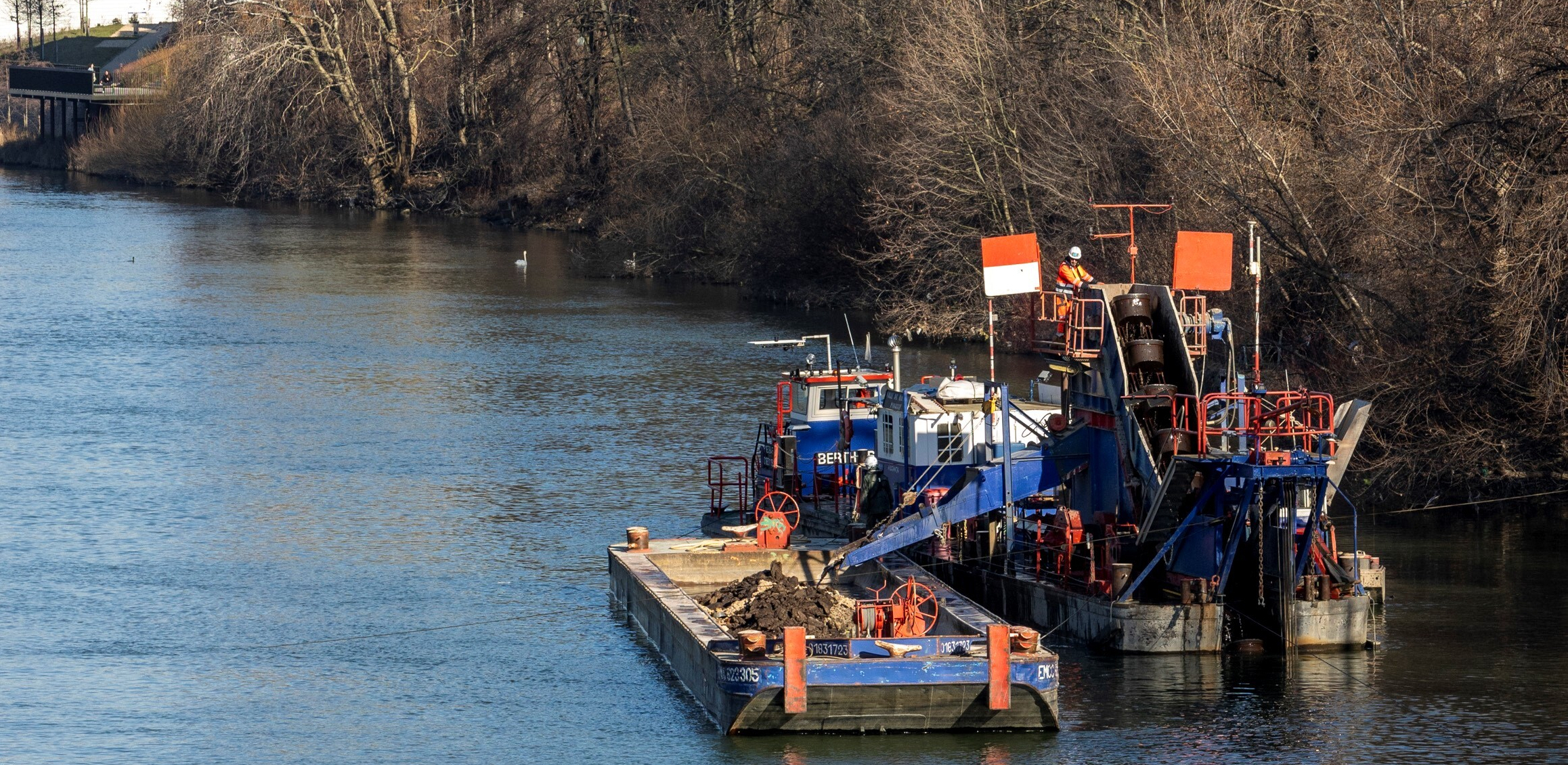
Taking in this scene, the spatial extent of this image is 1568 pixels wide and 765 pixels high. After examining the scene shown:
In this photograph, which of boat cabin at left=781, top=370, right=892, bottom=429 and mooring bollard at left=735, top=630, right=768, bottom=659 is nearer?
mooring bollard at left=735, top=630, right=768, bottom=659

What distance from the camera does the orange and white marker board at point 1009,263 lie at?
99.6ft

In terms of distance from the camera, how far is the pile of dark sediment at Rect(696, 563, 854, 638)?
2667cm

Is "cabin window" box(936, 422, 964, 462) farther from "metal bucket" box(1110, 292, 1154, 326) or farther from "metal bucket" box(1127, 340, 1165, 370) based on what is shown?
"metal bucket" box(1127, 340, 1165, 370)

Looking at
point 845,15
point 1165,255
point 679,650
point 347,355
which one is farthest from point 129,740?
point 845,15

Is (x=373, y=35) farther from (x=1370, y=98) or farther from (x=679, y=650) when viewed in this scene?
(x=679, y=650)

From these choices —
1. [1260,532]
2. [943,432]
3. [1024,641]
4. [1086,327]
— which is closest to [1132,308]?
[1086,327]

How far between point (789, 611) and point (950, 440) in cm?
715

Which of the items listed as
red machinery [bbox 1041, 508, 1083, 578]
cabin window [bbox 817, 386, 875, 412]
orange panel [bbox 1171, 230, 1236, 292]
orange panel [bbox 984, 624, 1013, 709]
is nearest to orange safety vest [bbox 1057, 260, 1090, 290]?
orange panel [bbox 1171, 230, 1236, 292]

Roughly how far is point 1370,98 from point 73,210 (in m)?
84.1

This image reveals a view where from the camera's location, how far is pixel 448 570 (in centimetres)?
3556

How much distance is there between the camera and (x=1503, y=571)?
34.5 m

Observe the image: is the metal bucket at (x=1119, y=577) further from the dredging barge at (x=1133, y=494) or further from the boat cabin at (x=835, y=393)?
the boat cabin at (x=835, y=393)

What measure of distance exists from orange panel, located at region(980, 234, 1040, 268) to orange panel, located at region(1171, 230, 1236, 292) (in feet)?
7.45

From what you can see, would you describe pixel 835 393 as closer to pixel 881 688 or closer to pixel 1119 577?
pixel 1119 577
